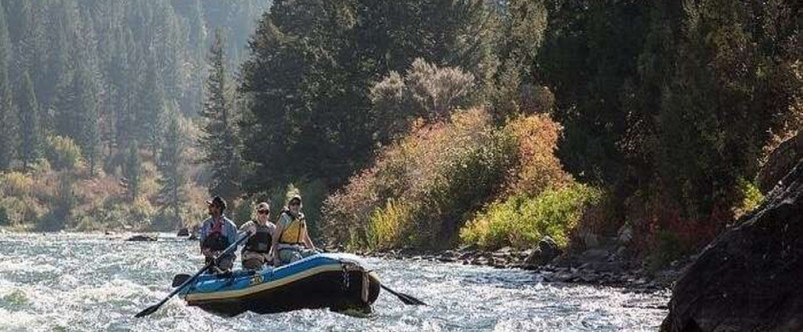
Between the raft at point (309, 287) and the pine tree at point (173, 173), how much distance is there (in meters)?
110

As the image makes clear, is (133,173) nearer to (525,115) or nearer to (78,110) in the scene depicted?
(78,110)

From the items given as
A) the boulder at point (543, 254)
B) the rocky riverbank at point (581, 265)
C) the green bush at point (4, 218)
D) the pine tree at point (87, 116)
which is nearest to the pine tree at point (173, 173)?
the pine tree at point (87, 116)

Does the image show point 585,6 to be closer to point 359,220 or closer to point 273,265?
point 273,265

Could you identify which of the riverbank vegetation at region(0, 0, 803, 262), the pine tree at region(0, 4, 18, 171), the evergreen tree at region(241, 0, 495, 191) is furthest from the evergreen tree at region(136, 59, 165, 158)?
the evergreen tree at region(241, 0, 495, 191)

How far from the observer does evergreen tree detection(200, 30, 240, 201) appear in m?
72.8

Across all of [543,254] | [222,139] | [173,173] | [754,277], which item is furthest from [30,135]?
[754,277]

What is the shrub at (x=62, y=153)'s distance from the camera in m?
150

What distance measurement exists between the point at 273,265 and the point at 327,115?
29.2 m

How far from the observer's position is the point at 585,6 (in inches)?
1054

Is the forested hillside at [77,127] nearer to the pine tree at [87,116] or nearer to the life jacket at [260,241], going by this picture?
the pine tree at [87,116]

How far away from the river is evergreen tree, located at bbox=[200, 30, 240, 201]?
45408 millimetres

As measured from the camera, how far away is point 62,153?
151 meters

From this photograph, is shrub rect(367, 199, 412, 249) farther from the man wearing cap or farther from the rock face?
the rock face

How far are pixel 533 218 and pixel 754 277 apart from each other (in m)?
19.5
